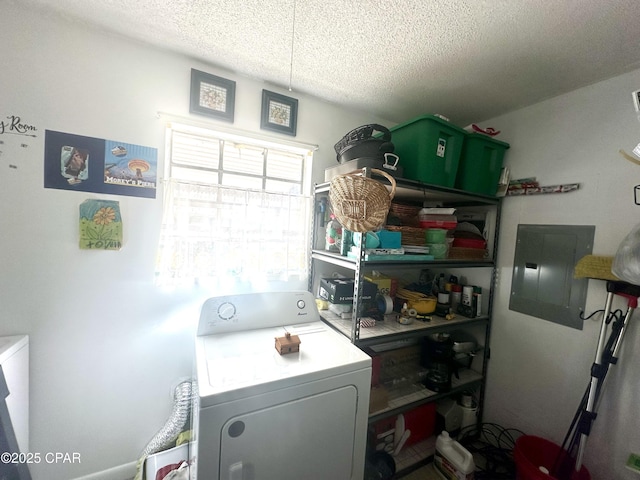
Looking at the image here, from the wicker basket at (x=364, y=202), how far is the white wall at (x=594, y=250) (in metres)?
1.19

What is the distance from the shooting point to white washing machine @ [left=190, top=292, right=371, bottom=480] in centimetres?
77

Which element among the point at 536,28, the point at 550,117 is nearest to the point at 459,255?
the point at 550,117

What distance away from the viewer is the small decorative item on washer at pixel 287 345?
103 cm

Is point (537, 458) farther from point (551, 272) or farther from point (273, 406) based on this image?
point (273, 406)

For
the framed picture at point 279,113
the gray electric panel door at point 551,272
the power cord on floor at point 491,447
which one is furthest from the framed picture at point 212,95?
the power cord on floor at point 491,447

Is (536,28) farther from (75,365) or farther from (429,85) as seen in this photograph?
(75,365)

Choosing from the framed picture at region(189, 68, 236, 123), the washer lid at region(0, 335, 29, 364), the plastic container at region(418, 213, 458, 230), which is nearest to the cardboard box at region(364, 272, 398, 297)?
the plastic container at region(418, 213, 458, 230)

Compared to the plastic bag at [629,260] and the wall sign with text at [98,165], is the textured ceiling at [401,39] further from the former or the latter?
the plastic bag at [629,260]

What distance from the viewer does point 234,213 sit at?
1.44m

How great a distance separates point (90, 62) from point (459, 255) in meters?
2.31

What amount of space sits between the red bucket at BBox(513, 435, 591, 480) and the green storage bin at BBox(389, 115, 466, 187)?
1.52 meters

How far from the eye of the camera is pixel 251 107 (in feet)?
4.86

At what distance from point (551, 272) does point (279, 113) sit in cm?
196

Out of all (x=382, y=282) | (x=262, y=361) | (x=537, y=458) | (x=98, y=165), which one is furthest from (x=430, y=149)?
(x=537, y=458)
